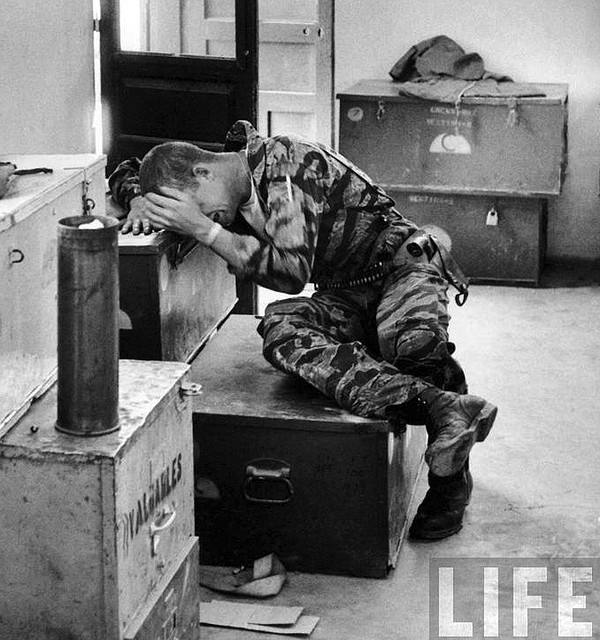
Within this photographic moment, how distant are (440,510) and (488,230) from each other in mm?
2861

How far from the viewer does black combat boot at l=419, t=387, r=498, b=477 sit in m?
3.25

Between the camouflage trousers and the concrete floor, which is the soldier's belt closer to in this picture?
the camouflage trousers

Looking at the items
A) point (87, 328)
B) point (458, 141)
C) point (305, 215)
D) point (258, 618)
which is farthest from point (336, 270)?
point (458, 141)

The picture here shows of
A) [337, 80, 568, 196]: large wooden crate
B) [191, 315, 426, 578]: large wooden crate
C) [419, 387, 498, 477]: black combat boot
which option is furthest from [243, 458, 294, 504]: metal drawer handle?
[337, 80, 568, 196]: large wooden crate

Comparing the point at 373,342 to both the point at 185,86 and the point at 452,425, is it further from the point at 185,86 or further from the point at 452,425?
the point at 185,86

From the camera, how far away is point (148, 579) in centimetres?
257

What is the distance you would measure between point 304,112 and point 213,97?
141cm

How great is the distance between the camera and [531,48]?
21.3ft

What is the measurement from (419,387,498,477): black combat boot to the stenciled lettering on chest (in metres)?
0.79

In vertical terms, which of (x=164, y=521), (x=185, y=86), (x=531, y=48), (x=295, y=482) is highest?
(x=531, y=48)

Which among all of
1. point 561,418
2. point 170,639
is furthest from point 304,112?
point 170,639

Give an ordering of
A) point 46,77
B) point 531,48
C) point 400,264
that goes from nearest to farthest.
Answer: point 400,264
point 46,77
point 531,48

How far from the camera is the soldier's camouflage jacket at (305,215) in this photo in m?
3.30

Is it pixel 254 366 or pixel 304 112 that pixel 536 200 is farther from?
pixel 254 366
